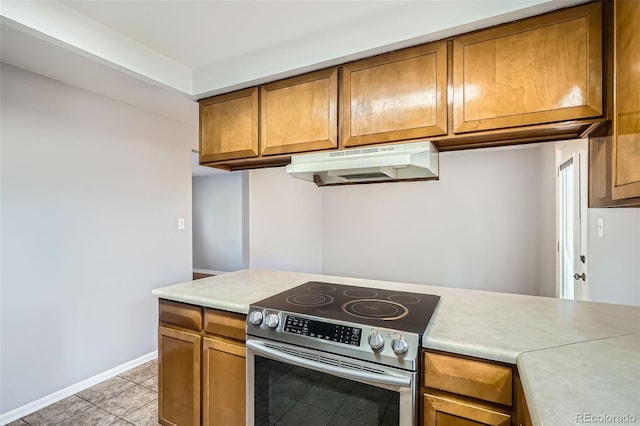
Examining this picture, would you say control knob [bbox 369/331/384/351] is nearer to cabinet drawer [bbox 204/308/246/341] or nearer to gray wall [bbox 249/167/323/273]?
cabinet drawer [bbox 204/308/246/341]

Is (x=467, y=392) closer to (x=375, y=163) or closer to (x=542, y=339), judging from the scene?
(x=542, y=339)

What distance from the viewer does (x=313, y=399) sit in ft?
4.26

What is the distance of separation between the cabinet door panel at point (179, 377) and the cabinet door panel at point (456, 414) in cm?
118

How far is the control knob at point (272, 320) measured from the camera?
1.35 m

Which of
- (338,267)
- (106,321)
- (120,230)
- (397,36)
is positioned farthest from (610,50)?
(338,267)

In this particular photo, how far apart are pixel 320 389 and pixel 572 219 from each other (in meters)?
2.73

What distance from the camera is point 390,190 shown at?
494cm

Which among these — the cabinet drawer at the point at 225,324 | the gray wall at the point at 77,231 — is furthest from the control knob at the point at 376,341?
the gray wall at the point at 77,231

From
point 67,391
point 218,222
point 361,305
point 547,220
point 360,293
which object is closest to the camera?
point 361,305

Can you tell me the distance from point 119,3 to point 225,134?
0.83m

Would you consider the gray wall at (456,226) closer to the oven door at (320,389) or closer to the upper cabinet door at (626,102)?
the upper cabinet door at (626,102)

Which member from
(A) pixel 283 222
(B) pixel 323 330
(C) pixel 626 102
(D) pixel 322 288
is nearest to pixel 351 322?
(B) pixel 323 330

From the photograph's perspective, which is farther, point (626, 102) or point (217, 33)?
point (217, 33)

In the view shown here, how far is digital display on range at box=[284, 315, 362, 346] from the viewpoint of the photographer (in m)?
1.20
